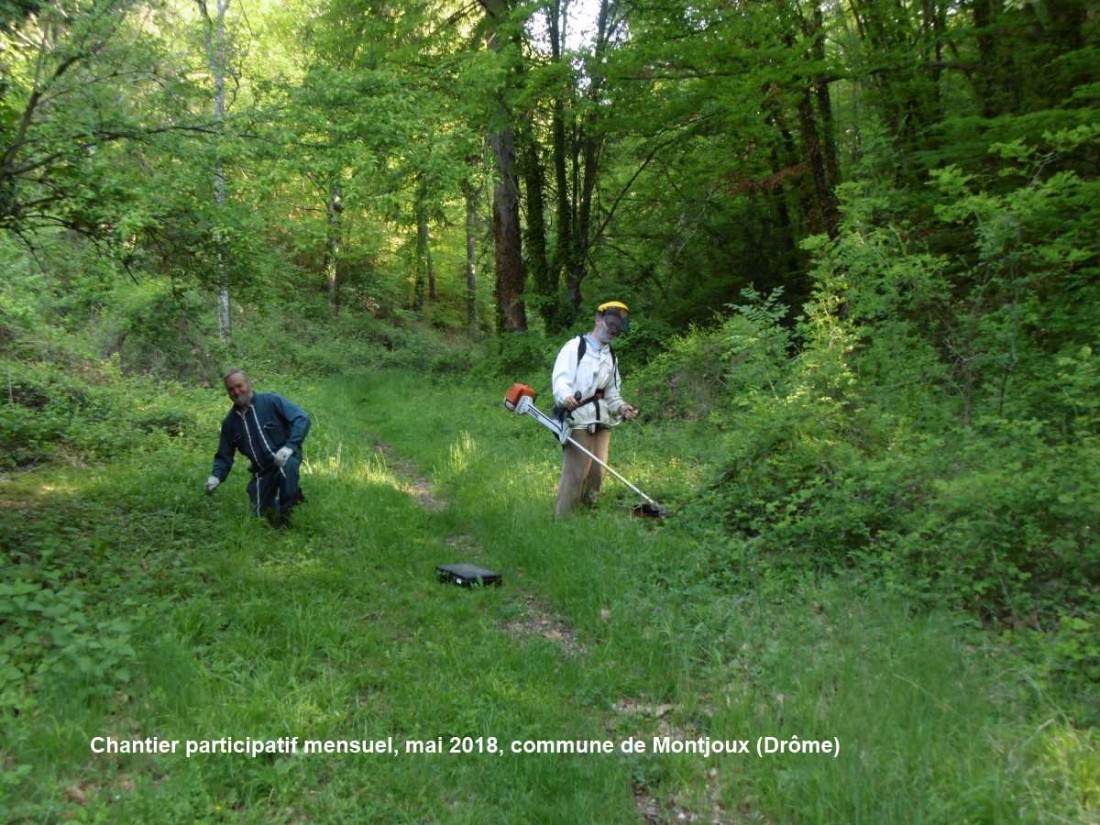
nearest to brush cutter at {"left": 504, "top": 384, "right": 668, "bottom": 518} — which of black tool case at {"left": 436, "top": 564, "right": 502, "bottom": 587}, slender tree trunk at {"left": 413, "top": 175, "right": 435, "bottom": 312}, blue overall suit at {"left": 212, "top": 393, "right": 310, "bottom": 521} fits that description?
black tool case at {"left": 436, "top": 564, "right": 502, "bottom": 587}

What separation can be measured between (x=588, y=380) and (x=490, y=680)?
11.5 ft

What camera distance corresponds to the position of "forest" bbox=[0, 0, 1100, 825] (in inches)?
126

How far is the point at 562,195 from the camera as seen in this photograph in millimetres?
17531

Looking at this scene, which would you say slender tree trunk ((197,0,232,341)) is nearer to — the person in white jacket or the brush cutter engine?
the brush cutter engine

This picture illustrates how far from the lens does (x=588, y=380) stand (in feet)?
22.8

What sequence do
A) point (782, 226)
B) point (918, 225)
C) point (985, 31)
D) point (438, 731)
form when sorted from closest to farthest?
point (438, 731)
point (985, 31)
point (918, 225)
point (782, 226)

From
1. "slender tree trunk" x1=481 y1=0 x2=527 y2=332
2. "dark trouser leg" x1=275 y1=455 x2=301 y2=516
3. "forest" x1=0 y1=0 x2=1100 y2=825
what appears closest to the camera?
"forest" x1=0 y1=0 x2=1100 y2=825

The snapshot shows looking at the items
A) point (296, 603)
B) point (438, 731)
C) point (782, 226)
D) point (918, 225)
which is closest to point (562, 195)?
point (782, 226)

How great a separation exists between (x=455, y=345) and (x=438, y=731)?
26732 millimetres

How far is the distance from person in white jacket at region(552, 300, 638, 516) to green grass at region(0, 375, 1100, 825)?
506mm

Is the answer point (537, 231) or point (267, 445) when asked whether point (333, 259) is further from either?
point (267, 445)

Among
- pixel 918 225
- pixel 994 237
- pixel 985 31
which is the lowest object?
pixel 994 237

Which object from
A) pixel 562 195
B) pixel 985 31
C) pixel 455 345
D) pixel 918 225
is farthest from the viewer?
pixel 455 345

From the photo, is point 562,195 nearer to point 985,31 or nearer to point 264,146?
point 985,31
